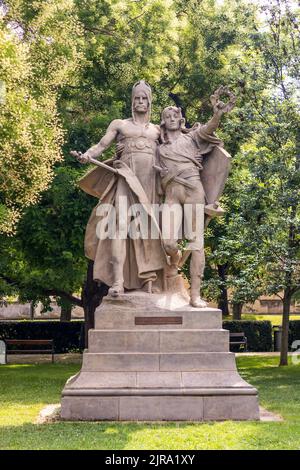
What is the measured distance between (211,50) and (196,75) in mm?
917

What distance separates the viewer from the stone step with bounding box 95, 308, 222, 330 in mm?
10141

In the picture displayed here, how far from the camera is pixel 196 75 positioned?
23406mm

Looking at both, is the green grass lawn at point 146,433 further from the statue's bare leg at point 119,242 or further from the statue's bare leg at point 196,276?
the statue's bare leg at point 119,242

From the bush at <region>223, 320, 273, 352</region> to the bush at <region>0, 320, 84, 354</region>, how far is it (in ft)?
19.0

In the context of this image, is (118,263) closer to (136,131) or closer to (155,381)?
(155,381)

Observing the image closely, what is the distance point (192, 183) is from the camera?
10.7 m

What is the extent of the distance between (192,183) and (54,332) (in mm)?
18205

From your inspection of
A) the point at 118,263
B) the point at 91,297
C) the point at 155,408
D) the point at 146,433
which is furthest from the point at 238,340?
the point at 146,433

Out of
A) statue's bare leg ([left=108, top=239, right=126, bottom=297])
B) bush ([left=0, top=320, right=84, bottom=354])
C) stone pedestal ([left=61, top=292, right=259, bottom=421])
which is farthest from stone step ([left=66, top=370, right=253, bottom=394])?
bush ([left=0, top=320, right=84, bottom=354])

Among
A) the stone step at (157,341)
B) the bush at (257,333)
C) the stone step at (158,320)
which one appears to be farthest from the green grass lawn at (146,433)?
the bush at (257,333)

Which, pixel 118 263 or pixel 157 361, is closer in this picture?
pixel 157 361

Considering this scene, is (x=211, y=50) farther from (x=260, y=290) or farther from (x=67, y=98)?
(x=260, y=290)

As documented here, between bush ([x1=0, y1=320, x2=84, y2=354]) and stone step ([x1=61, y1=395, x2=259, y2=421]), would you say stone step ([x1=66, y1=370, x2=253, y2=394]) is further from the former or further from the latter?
bush ([x1=0, y1=320, x2=84, y2=354])

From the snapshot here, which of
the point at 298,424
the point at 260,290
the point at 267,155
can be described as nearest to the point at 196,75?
the point at 267,155
